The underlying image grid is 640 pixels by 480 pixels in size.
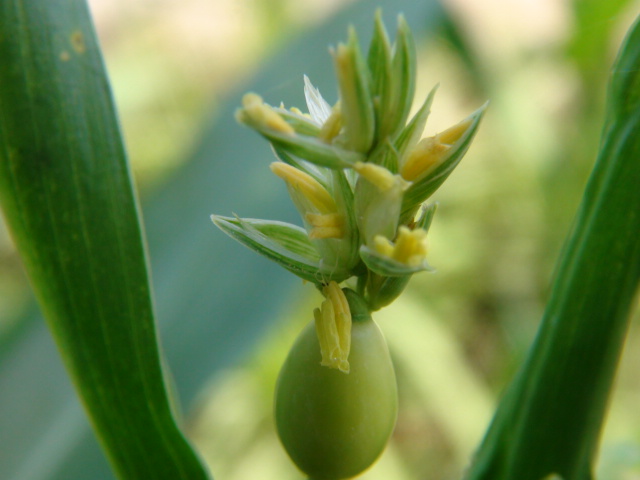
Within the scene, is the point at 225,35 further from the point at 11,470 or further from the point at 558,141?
the point at 11,470

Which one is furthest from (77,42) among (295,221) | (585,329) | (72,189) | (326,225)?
(295,221)

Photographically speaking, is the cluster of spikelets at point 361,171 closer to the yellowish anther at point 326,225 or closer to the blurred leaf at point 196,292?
the yellowish anther at point 326,225

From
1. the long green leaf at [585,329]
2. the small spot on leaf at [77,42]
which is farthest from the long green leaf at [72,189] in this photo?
the long green leaf at [585,329]

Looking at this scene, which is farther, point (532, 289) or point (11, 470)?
point (532, 289)

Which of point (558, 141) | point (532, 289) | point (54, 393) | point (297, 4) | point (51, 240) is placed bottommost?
point (532, 289)

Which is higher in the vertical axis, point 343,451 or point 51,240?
point 51,240

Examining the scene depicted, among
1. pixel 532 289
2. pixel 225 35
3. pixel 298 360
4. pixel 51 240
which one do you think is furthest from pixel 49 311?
pixel 225 35

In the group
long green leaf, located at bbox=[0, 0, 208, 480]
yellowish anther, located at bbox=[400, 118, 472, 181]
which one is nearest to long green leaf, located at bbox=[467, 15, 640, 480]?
yellowish anther, located at bbox=[400, 118, 472, 181]

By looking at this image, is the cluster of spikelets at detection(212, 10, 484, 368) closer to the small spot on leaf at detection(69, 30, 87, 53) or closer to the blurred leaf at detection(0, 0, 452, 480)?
the small spot on leaf at detection(69, 30, 87, 53)
